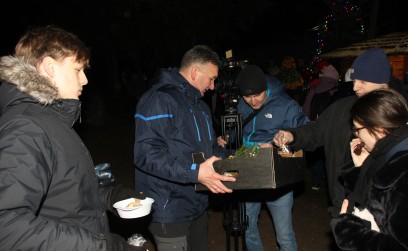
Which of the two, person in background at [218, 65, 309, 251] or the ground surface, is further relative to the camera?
the ground surface

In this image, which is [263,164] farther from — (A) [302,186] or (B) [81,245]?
(A) [302,186]

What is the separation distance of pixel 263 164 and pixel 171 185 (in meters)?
0.85

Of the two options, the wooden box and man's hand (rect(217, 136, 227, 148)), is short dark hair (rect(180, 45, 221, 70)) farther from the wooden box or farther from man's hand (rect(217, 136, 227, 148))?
the wooden box

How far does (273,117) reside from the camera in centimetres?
427

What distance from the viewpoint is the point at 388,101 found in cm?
234

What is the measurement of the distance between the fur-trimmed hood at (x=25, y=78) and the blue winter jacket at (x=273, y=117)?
106 inches

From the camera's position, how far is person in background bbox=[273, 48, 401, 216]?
329 cm

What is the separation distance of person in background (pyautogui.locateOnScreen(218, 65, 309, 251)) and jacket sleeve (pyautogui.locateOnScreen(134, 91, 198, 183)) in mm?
1099

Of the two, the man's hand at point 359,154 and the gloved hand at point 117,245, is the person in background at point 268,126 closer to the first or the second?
the man's hand at point 359,154

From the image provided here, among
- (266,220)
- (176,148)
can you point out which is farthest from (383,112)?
(266,220)

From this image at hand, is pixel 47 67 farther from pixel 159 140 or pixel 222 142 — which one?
pixel 222 142

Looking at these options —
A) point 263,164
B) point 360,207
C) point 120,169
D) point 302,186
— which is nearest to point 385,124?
point 360,207

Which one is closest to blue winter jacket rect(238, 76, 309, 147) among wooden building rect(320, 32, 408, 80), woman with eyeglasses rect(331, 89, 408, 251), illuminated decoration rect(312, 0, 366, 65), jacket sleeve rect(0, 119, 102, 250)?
woman with eyeglasses rect(331, 89, 408, 251)

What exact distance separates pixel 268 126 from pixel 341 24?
15103 millimetres
